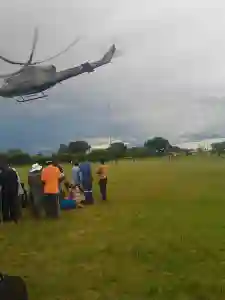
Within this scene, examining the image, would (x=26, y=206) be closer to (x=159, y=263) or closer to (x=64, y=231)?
(x=64, y=231)

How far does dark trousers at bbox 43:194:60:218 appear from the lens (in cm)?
1216

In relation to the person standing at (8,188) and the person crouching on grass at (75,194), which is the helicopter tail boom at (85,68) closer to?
the person standing at (8,188)

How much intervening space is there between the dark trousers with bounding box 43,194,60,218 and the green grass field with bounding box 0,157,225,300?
381mm

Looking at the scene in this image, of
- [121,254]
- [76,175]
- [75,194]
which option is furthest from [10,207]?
[76,175]

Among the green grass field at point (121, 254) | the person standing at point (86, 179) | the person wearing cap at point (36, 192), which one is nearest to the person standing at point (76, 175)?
the person standing at point (86, 179)

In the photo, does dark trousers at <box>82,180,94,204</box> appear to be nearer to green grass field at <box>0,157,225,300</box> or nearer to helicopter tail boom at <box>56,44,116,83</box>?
green grass field at <box>0,157,225,300</box>

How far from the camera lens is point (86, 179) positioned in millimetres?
14672

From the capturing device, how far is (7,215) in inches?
452

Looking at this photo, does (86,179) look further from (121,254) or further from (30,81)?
(30,81)

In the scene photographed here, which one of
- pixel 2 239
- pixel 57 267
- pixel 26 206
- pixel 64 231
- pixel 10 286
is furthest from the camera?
pixel 26 206

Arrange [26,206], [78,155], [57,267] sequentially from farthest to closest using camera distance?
[78,155], [26,206], [57,267]

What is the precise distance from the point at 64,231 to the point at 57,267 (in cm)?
281

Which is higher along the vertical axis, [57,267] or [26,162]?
[26,162]

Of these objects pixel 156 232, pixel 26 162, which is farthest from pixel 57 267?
pixel 26 162
